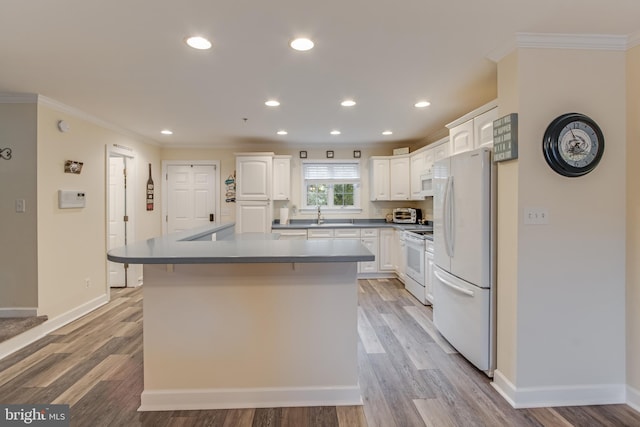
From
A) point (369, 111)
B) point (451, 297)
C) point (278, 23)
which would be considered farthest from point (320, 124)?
point (451, 297)

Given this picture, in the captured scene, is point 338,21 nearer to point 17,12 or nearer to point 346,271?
point 346,271

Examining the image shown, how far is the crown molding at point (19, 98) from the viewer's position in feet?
10.0

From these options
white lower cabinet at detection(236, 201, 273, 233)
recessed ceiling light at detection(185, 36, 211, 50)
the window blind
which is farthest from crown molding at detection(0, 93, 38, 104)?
the window blind

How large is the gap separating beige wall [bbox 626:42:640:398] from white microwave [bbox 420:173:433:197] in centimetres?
260

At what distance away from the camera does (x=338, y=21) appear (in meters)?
1.86

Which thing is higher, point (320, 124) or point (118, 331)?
point (320, 124)

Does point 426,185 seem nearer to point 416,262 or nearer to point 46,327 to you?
point 416,262

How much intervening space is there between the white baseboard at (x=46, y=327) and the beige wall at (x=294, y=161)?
234 centimetres

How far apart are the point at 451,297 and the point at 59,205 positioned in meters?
4.02

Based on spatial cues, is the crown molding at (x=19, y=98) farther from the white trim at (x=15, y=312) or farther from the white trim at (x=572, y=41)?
the white trim at (x=572, y=41)

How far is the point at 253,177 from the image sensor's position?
527 centimetres

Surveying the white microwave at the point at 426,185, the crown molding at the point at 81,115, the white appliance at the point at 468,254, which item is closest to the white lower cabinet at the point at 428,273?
the white appliance at the point at 468,254

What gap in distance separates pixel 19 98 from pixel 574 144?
184 inches
